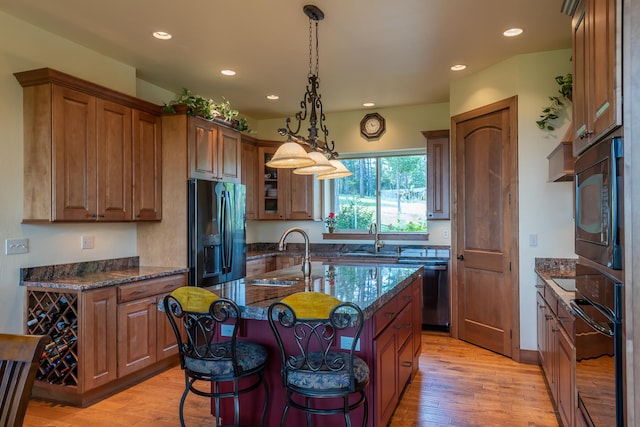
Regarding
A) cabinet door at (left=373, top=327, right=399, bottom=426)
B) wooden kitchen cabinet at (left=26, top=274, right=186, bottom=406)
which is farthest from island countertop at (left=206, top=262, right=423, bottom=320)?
wooden kitchen cabinet at (left=26, top=274, right=186, bottom=406)

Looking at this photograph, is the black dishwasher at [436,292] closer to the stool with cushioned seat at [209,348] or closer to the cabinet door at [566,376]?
the cabinet door at [566,376]

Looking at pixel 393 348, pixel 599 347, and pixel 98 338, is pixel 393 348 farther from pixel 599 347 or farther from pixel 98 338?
pixel 98 338

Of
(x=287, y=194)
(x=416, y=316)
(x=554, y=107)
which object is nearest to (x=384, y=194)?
(x=287, y=194)

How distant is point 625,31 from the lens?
135 centimetres

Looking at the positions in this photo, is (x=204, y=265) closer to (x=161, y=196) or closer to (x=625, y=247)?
(x=161, y=196)

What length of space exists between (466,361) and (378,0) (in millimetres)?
3133

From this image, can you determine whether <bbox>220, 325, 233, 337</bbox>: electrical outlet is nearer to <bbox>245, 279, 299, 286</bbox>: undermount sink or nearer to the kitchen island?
the kitchen island

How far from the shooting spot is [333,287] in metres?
2.57

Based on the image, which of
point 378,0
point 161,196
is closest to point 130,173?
point 161,196

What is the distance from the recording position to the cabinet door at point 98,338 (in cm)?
295

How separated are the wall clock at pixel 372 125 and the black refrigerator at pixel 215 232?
2.01 metres

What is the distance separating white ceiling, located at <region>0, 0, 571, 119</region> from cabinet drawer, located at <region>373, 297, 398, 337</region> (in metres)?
2.05

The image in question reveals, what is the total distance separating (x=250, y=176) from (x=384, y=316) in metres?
3.67

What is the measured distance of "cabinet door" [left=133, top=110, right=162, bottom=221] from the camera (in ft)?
12.3
